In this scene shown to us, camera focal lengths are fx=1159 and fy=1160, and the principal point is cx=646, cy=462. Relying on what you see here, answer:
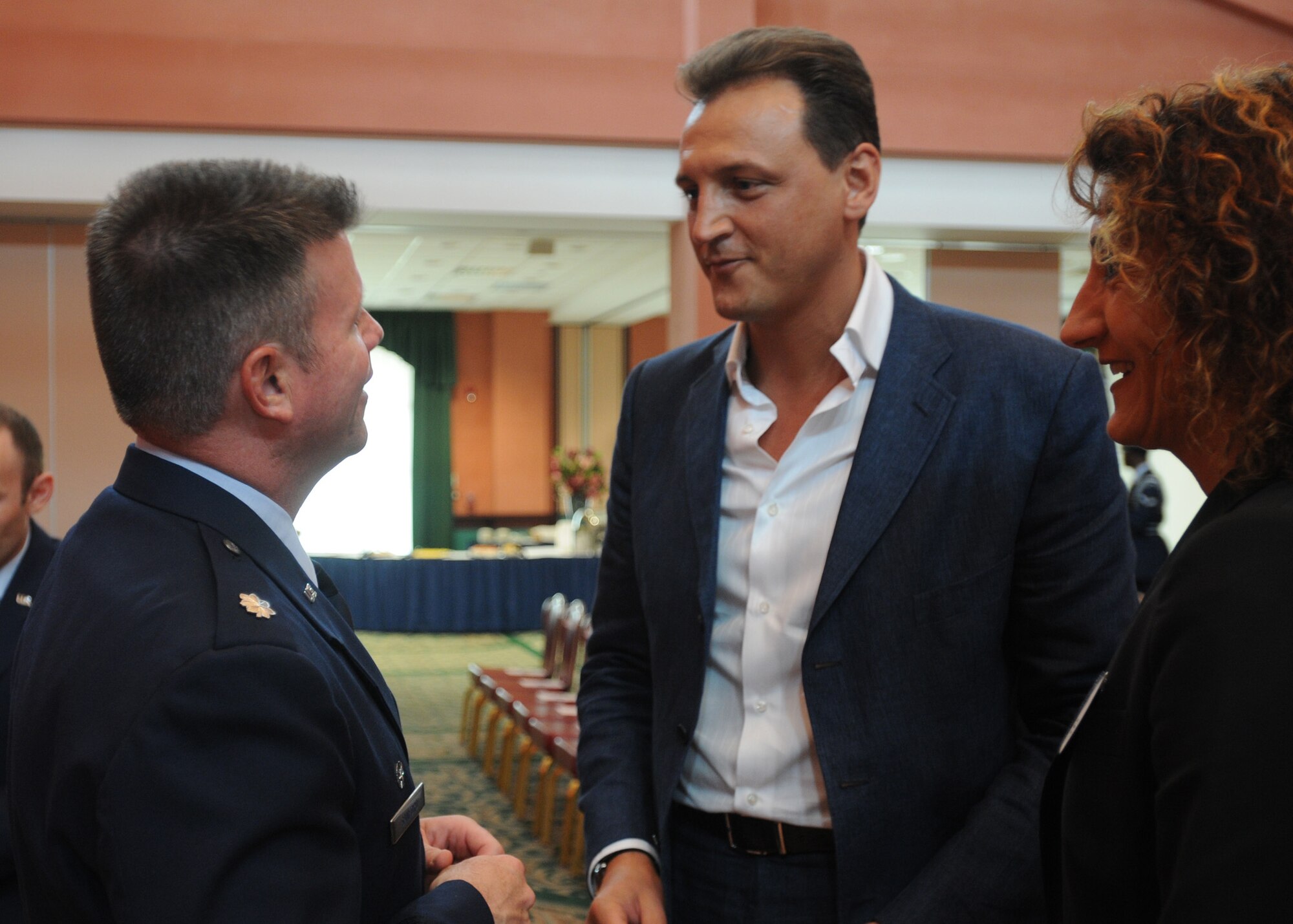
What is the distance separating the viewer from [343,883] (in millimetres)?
1050

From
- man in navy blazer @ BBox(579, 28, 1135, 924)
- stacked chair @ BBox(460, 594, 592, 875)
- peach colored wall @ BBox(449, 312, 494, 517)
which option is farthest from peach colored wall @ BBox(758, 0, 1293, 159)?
peach colored wall @ BBox(449, 312, 494, 517)

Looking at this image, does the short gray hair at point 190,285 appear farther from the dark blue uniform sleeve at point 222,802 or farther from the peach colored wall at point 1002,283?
the peach colored wall at point 1002,283

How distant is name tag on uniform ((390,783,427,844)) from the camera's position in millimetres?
1211

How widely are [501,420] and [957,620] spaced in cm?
1696

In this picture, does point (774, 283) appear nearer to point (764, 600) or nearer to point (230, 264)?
point (764, 600)

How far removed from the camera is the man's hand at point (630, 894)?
1493 millimetres

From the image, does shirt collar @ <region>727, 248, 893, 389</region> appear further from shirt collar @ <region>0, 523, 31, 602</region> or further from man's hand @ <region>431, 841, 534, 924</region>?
shirt collar @ <region>0, 523, 31, 602</region>

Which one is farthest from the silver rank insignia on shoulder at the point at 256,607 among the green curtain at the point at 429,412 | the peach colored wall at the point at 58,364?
the green curtain at the point at 429,412

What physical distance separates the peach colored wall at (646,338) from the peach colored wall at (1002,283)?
980 centimetres

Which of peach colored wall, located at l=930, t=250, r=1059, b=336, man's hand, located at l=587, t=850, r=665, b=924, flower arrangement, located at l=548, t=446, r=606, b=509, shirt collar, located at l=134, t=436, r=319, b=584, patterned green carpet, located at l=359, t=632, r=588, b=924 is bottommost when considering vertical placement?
patterned green carpet, located at l=359, t=632, r=588, b=924

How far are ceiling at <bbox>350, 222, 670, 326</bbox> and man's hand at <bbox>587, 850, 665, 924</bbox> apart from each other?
7.15 metres

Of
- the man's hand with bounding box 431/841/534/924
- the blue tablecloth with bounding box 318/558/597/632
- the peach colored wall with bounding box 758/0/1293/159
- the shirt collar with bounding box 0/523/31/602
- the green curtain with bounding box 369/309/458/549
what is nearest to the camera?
the man's hand with bounding box 431/841/534/924

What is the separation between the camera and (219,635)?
1.02 metres

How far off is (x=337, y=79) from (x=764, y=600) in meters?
6.98
